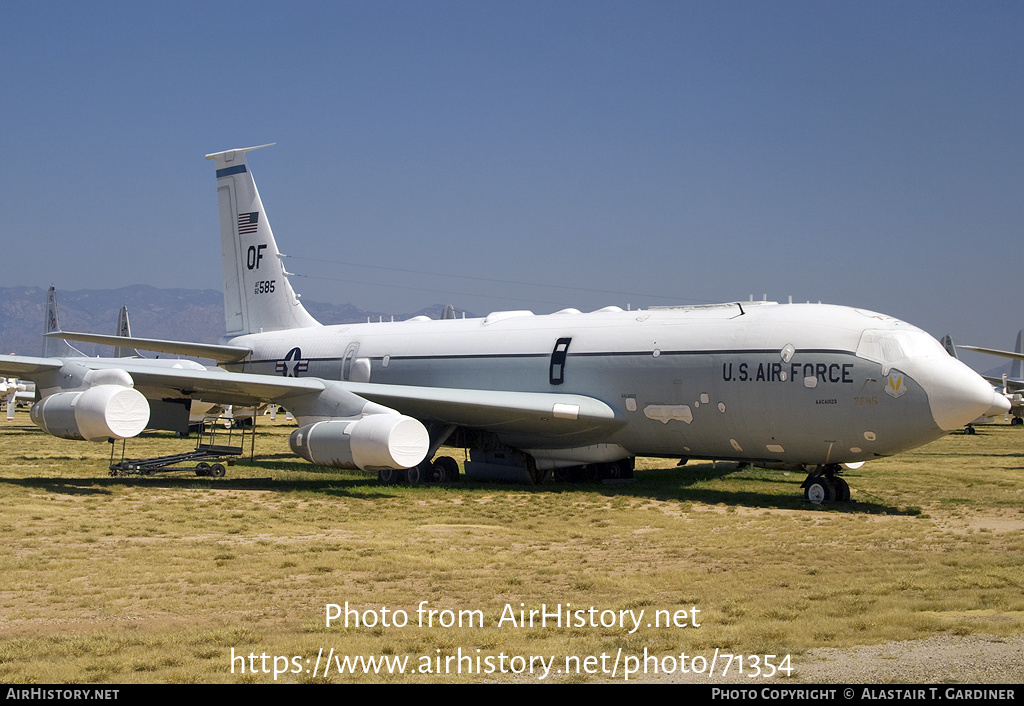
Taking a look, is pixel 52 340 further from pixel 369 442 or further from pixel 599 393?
pixel 599 393

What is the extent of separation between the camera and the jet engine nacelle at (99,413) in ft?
58.6

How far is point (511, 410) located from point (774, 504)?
547 cm

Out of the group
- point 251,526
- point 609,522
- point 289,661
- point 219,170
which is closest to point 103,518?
point 251,526

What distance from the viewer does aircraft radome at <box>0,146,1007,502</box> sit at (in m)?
16.7

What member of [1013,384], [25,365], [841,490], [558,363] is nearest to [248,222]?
[25,365]

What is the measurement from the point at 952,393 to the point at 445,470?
10.7 metres

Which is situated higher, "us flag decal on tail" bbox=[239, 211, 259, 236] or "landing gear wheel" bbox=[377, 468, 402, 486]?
"us flag decal on tail" bbox=[239, 211, 259, 236]

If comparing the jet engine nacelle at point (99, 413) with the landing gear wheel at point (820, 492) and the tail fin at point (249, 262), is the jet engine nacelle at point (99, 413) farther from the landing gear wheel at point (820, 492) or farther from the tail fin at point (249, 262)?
the landing gear wheel at point (820, 492)

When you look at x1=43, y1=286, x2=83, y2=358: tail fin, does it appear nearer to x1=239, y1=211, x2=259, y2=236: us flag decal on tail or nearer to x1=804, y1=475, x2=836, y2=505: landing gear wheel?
x1=239, y1=211, x2=259, y2=236: us flag decal on tail

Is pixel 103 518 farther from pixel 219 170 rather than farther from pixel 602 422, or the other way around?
pixel 219 170

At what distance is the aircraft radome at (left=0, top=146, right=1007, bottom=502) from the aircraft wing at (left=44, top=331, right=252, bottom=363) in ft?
0.68

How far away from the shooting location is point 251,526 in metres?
14.5

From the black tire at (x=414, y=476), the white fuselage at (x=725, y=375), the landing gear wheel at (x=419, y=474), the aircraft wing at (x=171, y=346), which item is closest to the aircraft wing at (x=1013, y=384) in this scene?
the white fuselage at (x=725, y=375)

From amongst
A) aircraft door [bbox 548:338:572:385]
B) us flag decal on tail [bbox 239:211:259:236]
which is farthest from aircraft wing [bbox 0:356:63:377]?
us flag decal on tail [bbox 239:211:259:236]
